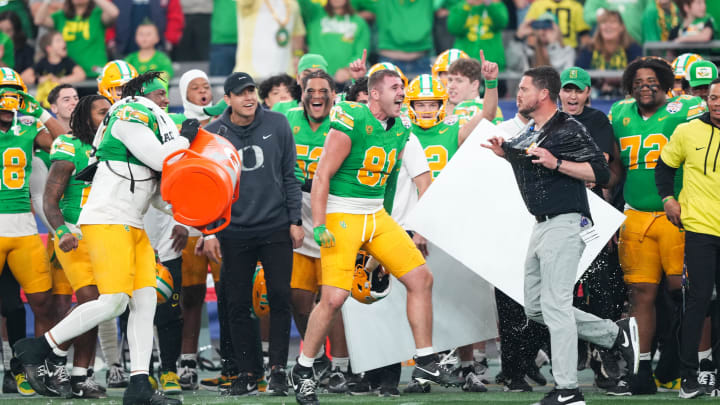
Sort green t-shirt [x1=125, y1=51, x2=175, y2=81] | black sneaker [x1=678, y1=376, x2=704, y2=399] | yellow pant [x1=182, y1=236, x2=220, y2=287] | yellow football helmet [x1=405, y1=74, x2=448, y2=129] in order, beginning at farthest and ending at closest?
green t-shirt [x1=125, y1=51, x2=175, y2=81]
yellow pant [x1=182, y1=236, x2=220, y2=287]
yellow football helmet [x1=405, y1=74, x2=448, y2=129]
black sneaker [x1=678, y1=376, x2=704, y2=399]

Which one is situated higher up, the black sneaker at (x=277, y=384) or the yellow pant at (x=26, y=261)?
the yellow pant at (x=26, y=261)

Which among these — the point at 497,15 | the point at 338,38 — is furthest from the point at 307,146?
the point at 497,15

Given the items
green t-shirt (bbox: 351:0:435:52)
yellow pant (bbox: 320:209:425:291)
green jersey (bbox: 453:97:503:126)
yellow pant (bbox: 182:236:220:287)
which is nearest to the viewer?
yellow pant (bbox: 320:209:425:291)

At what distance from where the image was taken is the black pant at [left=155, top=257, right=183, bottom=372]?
811 centimetres

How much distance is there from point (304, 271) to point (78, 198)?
1701 millimetres

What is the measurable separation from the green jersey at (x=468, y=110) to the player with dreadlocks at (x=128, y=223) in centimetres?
266

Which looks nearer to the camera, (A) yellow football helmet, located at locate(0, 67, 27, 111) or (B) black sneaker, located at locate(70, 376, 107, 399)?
(B) black sneaker, located at locate(70, 376, 107, 399)

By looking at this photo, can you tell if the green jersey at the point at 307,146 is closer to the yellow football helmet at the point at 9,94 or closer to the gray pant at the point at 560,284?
the yellow football helmet at the point at 9,94

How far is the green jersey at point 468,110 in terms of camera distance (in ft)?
28.6

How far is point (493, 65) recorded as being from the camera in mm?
7871

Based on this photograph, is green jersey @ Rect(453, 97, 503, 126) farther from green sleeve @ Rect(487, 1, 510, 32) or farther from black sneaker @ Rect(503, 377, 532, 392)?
green sleeve @ Rect(487, 1, 510, 32)

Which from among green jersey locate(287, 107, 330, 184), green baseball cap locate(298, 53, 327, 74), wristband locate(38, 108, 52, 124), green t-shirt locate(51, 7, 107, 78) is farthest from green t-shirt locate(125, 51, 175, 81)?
green jersey locate(287, 107, 330, 184)

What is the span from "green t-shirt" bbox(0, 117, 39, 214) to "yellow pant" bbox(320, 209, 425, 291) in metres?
2.46

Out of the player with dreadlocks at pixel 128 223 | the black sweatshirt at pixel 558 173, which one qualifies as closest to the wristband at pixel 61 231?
the player with dreadlocks at pixel 128 223
